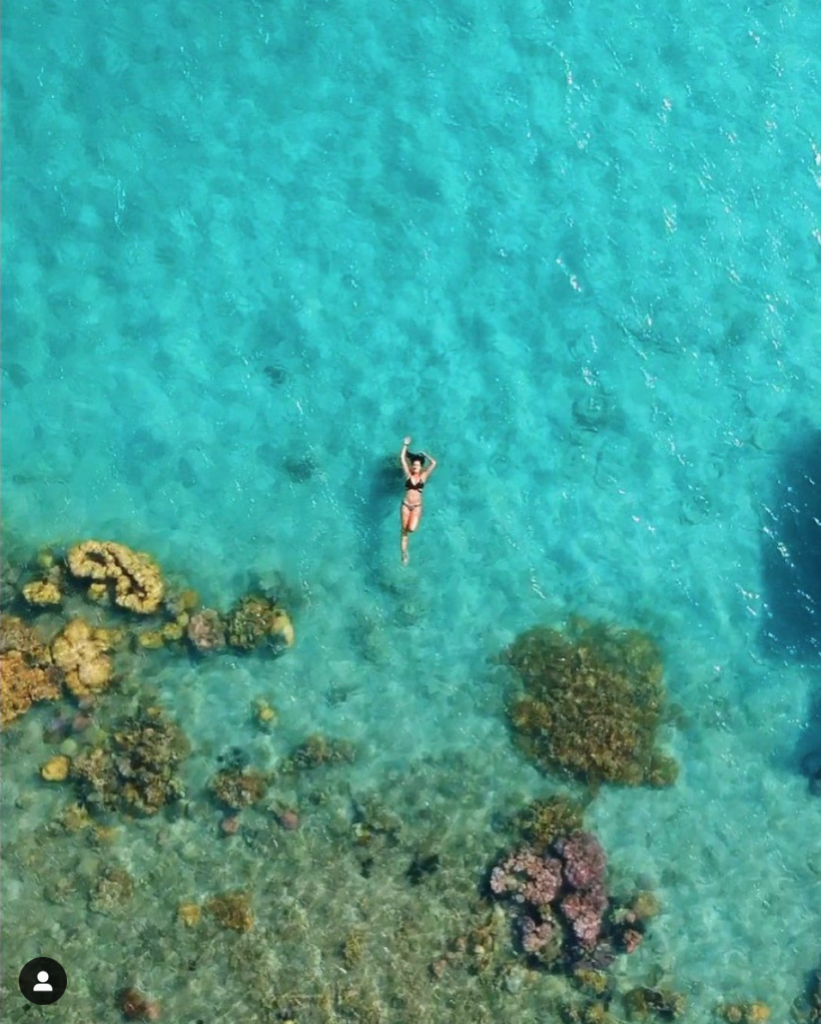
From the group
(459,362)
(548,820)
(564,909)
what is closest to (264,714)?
(548,820)

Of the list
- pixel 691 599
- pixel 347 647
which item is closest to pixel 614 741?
pixel 691 599

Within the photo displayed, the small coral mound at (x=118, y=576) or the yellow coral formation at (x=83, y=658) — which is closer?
the yellow coral formation at (x=83, y=658)

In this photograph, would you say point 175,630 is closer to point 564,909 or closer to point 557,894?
point 557,894

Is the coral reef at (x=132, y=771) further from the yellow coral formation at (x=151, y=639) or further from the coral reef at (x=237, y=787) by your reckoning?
the yellow coral formation at (x=151, y=639)

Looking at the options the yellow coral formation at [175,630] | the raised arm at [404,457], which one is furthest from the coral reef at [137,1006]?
the raised arm at [404,457]

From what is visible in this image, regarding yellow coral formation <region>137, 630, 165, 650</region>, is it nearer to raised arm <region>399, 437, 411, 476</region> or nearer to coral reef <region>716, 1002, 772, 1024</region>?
raised arm <region>399, 437, 411, 476</region>

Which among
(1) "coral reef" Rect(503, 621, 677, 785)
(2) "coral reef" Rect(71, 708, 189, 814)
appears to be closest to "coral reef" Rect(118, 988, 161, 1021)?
(2) "coral reef" Rect(71, 708, 189, 814)
